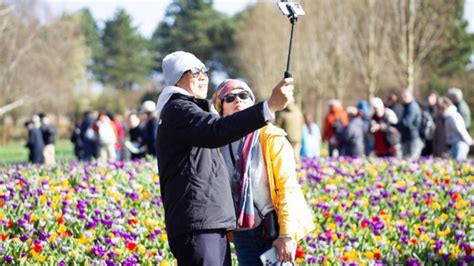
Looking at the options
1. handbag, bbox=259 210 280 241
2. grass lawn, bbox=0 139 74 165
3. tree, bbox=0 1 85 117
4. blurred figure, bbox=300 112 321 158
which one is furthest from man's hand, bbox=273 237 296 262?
tree, bbox=0 1 85 117

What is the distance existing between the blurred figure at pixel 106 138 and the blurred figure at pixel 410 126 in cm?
644

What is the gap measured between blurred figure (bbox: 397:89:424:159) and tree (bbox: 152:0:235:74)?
6025 cm

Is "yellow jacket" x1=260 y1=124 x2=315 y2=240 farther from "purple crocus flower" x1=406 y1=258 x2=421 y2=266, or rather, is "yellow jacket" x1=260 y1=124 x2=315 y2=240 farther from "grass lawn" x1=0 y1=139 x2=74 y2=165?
"grass lawn" x1=0 y1=139 x2=74 y2=165

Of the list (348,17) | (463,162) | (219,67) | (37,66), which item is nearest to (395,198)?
(463,162)

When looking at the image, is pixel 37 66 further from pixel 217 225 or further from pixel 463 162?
pixel 217 225

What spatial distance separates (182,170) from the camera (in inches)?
161

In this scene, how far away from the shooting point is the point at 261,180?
179 inches

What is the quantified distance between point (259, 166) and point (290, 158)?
0.17 meters

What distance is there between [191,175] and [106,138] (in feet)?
42.6

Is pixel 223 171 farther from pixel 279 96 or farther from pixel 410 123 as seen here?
pixel 410 123

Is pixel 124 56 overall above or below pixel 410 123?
above

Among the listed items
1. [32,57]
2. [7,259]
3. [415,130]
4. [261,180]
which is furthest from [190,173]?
[32,57]

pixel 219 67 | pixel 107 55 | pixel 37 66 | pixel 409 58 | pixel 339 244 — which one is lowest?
pixel 339 244

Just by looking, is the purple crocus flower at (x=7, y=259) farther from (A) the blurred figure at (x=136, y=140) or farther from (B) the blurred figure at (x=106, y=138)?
(B) the blurred figure at (x=106, y=138)
